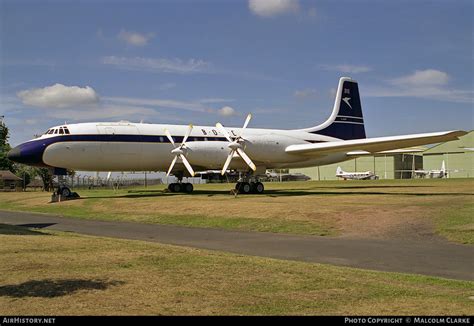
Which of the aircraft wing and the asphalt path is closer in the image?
the asphalt path

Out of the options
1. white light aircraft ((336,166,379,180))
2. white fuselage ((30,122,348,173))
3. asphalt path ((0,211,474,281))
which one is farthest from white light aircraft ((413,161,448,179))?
asphalt path ((0,211,474,281))

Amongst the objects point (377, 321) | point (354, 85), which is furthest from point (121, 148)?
point (377, 321)

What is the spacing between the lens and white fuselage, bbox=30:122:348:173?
33.5 m

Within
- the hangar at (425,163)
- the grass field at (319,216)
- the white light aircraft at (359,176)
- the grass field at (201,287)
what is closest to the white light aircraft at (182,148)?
the grass field at (319,216)

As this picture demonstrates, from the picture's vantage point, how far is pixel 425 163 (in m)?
99.5

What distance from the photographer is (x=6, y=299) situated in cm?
723

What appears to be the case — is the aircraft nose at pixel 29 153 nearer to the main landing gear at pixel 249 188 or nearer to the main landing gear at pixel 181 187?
the main landing gear at pixel 181 187

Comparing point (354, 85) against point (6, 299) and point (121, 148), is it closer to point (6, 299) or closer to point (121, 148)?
point (121, 148)

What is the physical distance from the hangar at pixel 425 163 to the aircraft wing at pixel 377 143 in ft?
172

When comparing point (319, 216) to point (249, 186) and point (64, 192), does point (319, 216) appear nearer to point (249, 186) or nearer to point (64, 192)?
point (249, 186)

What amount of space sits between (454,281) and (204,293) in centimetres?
468

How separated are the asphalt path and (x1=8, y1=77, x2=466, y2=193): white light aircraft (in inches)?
556

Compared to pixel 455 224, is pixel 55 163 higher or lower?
higher

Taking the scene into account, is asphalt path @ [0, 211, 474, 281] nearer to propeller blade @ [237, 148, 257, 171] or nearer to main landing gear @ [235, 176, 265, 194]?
propeller blade @ [237, 148, 257, 171]
